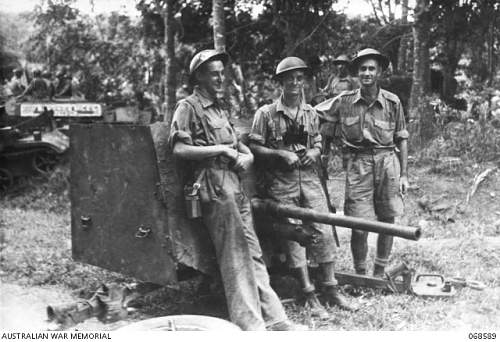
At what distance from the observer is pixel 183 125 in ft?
14.4

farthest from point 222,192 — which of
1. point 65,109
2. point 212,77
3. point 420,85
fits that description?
point 65,109

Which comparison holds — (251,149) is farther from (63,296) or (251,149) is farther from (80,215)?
(63,296)

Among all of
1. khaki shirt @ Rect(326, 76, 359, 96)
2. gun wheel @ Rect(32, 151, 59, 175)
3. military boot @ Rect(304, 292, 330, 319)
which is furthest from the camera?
gun wheel @ Rect(32, 151, 59, 175)

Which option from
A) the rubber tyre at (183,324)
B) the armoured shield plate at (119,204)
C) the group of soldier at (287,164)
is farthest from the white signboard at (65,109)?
the rubber tyre at (183,324)

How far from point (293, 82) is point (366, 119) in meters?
0.92

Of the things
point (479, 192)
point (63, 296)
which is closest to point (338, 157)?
point (479, 192)

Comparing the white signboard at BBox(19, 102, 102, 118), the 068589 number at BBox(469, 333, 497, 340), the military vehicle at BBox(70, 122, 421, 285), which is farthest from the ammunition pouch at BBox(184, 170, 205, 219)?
the white signboard at BBox(19, 102, 102, 118)

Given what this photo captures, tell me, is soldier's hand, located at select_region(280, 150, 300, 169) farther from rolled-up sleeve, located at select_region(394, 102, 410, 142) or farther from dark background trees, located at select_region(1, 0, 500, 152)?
dark background trees, located at select_region(1, 0, 500, 152)

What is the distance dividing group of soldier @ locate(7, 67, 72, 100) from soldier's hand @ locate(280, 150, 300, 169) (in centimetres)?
941

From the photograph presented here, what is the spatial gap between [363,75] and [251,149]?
124cm

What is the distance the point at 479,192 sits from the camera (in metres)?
8.87

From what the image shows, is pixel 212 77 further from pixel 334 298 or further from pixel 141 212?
pixel 334 298

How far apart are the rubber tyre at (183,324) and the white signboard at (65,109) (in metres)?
9.50

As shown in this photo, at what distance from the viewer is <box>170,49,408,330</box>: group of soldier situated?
441 cm
